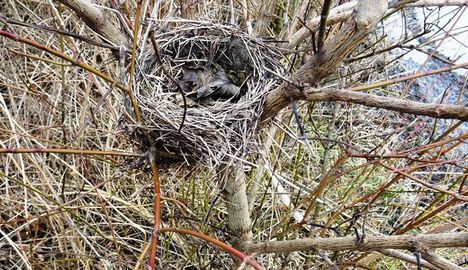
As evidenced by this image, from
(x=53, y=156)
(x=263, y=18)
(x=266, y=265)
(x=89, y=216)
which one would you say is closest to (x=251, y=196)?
(x=266, y=265)

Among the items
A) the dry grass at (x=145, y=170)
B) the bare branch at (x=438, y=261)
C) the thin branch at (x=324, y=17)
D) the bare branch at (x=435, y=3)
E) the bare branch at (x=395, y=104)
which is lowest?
the dry grass at (x=145, y=170)

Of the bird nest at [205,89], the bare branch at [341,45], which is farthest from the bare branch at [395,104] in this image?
the bird nest at [205,89]

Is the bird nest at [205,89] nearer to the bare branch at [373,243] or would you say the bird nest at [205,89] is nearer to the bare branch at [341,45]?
the bare branch at [341,45]

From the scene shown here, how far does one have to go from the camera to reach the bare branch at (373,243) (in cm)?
119

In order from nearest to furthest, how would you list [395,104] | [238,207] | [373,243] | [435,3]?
[395,104] < [373,243] < [238,207] < [435,3]

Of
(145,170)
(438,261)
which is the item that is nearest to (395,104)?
(438,261)

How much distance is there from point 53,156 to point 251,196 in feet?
4.17

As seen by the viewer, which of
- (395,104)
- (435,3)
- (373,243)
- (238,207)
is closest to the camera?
(395,104)

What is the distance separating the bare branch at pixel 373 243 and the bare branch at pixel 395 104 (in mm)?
289

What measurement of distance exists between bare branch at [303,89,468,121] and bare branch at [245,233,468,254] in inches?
11.4

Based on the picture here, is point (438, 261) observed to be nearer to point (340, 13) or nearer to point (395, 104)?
point (395, 104)

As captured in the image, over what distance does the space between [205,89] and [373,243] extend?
898 mm

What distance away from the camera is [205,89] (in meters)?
1.98

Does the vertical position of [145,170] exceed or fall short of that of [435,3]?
it falls short
